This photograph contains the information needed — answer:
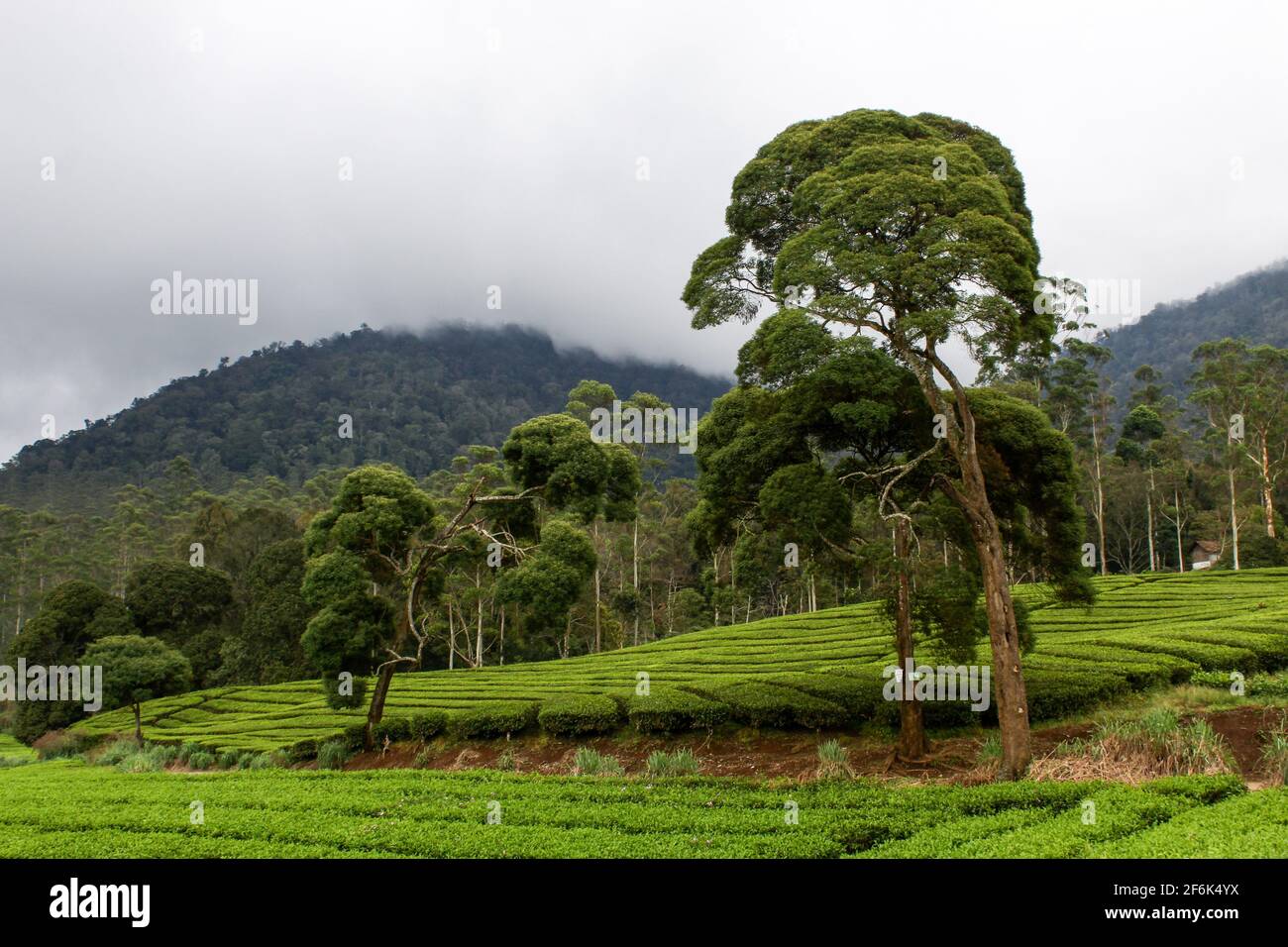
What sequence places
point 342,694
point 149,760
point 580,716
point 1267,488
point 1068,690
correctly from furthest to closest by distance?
1. point 1267,488
2. point 342,694
3. point 149,760
4. point 580,716
5. point 1068,690

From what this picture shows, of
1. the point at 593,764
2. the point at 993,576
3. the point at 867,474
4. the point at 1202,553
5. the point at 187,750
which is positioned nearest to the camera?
the point at 993,576

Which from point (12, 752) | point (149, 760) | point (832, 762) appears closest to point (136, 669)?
point (149, 760)

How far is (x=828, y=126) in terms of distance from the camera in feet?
43.9

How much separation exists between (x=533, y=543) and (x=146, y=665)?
14328 millimetres

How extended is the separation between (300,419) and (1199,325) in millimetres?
168244

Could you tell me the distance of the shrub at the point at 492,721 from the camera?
17.6 meters

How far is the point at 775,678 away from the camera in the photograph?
57.6 feet

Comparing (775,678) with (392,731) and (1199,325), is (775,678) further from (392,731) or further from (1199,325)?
(1199,325)

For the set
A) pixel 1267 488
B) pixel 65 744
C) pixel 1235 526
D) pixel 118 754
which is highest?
pixel 1267 488

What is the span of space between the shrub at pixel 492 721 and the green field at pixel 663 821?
7.01 metres

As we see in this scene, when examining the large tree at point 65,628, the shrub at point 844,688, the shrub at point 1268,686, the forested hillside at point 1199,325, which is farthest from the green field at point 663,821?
the forested hillside at point 1199,325

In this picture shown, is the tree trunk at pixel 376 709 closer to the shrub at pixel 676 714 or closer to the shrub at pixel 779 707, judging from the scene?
the shrub at pixel 676 714
